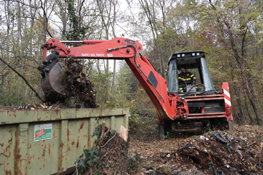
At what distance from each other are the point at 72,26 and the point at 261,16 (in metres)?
9.45

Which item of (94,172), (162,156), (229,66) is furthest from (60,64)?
(229,66)

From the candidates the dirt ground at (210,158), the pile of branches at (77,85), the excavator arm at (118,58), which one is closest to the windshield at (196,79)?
the excavator arm at (118,58)

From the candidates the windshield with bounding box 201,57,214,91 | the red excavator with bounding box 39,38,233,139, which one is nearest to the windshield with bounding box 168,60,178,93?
the red excavator with bounding box 39,38,233,139

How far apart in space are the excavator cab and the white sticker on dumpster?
487cm

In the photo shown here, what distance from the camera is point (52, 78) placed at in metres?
3.89

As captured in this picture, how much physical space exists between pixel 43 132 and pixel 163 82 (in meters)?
4.13

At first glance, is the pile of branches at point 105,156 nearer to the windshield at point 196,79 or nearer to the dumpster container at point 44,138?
the dumpster container at point 44,138

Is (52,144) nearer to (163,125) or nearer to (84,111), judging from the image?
(84,111)

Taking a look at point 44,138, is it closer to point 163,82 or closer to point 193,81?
point 163,82

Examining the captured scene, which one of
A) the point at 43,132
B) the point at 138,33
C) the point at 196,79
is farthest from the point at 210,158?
the point at 138,33

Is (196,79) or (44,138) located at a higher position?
(196,79)

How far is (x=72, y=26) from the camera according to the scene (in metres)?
9.32

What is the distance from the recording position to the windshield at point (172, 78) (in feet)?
22.4

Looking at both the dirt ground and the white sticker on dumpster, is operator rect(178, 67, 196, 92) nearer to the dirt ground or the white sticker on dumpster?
the dirt ground
